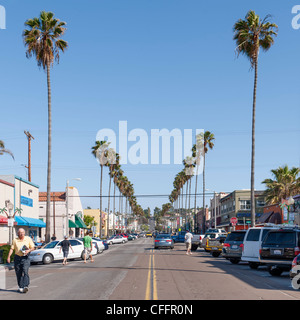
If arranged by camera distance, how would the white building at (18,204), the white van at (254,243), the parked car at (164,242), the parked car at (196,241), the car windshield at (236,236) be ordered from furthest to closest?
the parked car at (164,242) → the parked car at (196,241) → the white building at (18,204) → the car windshield at (236,236) → the white van at (254,243)

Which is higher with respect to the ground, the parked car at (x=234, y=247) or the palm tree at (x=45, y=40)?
the palm tree at (x=45, y=40)

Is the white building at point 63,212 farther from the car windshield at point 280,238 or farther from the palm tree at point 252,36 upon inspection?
the car windshield at point 280,238

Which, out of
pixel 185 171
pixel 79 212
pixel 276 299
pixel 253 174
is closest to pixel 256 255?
pixel 276 299

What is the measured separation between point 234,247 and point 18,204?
2713 centimetres

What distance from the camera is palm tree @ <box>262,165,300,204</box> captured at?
52812 mm

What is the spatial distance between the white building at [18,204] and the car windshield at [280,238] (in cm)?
2358

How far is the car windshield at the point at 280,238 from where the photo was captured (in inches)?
754

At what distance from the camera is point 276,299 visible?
1209 cm

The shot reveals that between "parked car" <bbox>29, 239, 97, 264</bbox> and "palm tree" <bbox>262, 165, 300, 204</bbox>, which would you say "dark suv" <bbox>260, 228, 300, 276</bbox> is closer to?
"parked car" <bbox>29, 239, 97, 264</bbox>

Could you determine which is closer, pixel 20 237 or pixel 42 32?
pixel 20 237

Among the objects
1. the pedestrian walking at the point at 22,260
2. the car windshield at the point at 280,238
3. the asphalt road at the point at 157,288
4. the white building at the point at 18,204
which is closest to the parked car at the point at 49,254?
the white building at the point at 18,204

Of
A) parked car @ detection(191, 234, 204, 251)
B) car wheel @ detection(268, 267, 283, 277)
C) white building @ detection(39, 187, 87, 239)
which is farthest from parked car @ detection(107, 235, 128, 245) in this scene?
car wheel @ detection(268, 267, 283, 277)
